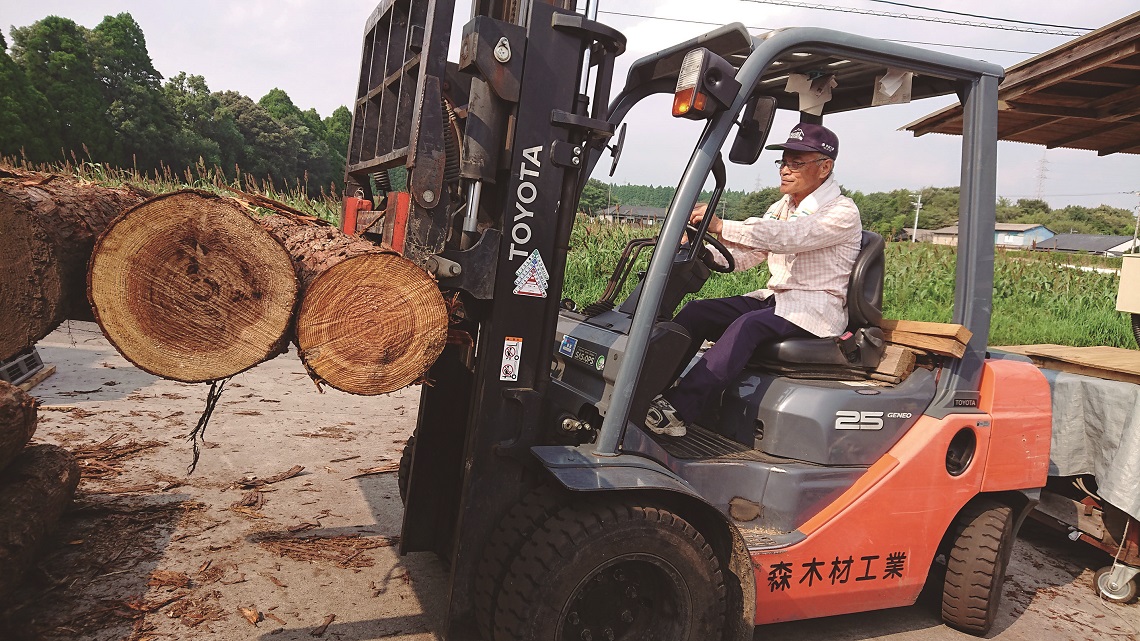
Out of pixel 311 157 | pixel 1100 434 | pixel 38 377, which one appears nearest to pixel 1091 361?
pixel 1100 434

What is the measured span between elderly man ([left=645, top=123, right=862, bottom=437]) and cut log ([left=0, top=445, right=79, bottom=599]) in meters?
2.86

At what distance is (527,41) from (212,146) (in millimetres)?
49175

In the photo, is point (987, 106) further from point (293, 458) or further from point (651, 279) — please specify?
point (293, 458)

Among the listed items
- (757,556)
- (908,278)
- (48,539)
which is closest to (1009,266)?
(908,278)

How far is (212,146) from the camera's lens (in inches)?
1797

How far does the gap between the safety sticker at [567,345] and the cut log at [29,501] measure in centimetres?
260

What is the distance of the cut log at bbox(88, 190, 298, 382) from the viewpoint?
2299 millimetres

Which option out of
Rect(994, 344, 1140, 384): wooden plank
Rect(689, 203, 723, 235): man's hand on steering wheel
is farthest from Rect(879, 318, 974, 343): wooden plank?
Rect(994, 344, 1140, 384): wooden plank

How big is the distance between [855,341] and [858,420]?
45cm

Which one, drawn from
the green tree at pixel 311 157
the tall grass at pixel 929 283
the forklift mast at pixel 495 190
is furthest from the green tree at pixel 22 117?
the forklift mast at pixel 495 190

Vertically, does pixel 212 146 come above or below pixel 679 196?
above

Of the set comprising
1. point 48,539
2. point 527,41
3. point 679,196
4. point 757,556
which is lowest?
point 48,539

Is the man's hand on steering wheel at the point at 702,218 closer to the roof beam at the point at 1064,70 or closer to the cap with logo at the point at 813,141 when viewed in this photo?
the cap with logo at the point at 813,141

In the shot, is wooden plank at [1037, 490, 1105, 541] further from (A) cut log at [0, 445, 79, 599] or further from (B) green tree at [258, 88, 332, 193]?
(B) green tree at [258, 88, 332, 193]
